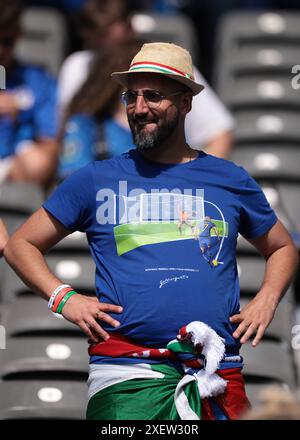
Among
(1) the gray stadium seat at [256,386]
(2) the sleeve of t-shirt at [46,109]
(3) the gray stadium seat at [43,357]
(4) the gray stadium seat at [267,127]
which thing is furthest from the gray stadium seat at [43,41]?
(1) the gray stadium seat at [256,386]

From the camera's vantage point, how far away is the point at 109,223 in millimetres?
3416

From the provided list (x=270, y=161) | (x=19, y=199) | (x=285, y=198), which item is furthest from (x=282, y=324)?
(x=19, y=199)

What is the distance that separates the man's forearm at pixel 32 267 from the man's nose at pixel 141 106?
0.53 meters

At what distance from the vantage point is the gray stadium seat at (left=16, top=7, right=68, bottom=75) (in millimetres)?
6902

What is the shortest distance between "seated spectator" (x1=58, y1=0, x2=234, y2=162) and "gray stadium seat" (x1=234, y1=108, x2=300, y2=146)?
0.87 feet

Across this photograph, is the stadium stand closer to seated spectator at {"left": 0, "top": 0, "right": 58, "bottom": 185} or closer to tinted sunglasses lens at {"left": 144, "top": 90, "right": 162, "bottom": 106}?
seated spectator at {"left": 0, "top": 0, "right": 58, "bottom": 185}

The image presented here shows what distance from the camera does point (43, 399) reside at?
4.52m

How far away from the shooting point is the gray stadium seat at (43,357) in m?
4.65

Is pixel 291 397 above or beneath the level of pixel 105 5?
beneath

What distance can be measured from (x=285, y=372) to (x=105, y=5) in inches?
94.9

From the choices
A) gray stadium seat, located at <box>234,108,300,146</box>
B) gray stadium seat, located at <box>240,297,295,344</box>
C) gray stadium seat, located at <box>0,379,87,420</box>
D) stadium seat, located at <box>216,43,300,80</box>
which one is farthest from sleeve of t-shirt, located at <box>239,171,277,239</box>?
stadium seat, located at <box>216,43,300,80</box>
